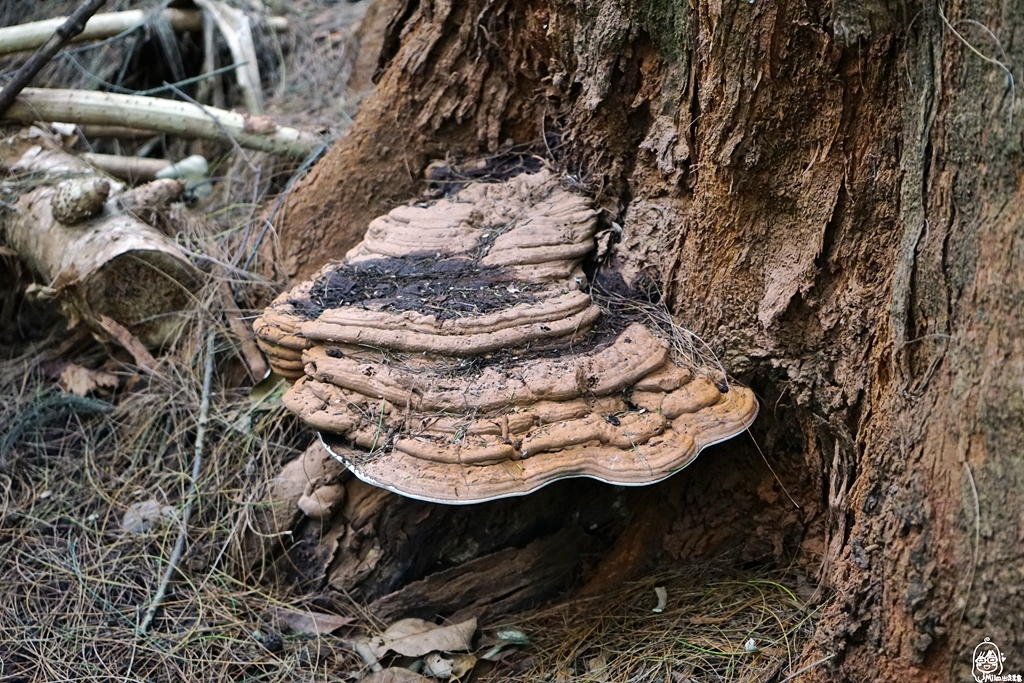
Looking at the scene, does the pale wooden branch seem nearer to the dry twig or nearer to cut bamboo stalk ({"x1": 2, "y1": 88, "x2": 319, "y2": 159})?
cut bamboo stalk ({"x1": 2, "y1": 88, "x2": 319, "y2": 159})

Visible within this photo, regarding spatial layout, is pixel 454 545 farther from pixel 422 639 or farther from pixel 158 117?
pixel 158 117

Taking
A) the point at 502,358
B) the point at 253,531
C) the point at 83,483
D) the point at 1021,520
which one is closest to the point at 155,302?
the point at 83,483

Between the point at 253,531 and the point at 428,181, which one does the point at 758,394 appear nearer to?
the point at 428,181

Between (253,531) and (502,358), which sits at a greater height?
(502,358)

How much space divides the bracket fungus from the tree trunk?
0.29 meters

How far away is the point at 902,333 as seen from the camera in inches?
81.3

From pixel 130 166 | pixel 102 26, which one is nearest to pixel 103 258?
pixel 130 166

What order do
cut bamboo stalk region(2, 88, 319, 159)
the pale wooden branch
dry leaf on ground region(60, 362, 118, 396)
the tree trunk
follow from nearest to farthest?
1. the tree trunk
2. dry leaf on ground region(60, 362, 118, 396)
3. cut bamboo stalk region(2, 88, 319, 159)
4. the pale wooden branch

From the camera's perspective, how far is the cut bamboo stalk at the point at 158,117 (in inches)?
167

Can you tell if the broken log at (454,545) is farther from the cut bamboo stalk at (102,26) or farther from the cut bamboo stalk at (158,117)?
the cut bamboo stalk at (102,26)

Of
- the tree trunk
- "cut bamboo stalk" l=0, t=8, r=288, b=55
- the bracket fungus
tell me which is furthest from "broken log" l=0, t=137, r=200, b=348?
the tree trunk

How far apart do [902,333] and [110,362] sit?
360cm

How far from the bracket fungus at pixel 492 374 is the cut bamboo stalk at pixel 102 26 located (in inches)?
99.8

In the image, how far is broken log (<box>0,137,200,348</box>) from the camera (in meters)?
3.63
